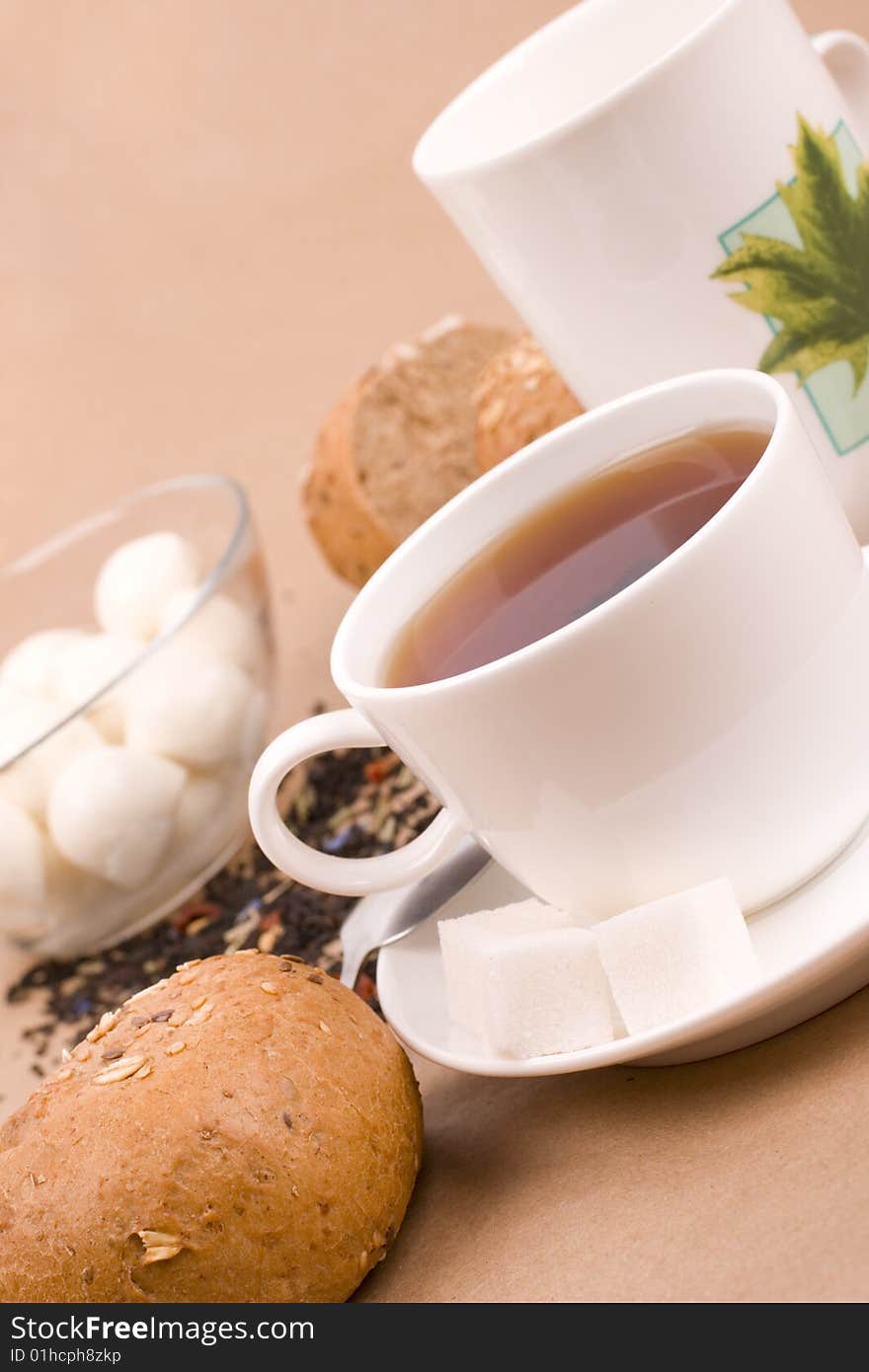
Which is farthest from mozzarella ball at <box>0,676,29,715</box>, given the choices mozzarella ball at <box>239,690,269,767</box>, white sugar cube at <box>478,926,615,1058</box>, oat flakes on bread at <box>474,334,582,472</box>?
white sugar cube at <box>478,926,615,1058</box>

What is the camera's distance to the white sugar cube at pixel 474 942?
1076mm

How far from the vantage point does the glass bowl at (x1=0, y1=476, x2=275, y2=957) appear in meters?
1.67

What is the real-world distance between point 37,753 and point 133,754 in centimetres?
10

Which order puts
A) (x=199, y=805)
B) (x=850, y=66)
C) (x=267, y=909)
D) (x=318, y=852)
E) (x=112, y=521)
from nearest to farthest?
(x=318, y=852), (x=850, y=66), (x=267, y=909), (x=199, y=805), (x=112, y=521)

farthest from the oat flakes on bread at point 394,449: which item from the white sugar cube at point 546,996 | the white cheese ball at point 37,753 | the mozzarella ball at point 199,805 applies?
the white sugar cube at point 546,996

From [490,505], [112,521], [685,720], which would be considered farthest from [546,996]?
[112,521]

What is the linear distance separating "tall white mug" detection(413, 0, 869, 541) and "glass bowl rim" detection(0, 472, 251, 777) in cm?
54

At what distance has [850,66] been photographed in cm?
144

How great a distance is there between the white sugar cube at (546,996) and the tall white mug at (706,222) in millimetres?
550

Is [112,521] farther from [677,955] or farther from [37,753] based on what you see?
[677,955]

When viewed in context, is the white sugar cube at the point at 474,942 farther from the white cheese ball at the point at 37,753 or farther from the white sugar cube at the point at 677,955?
the white cheese ball at the point at 37,753
